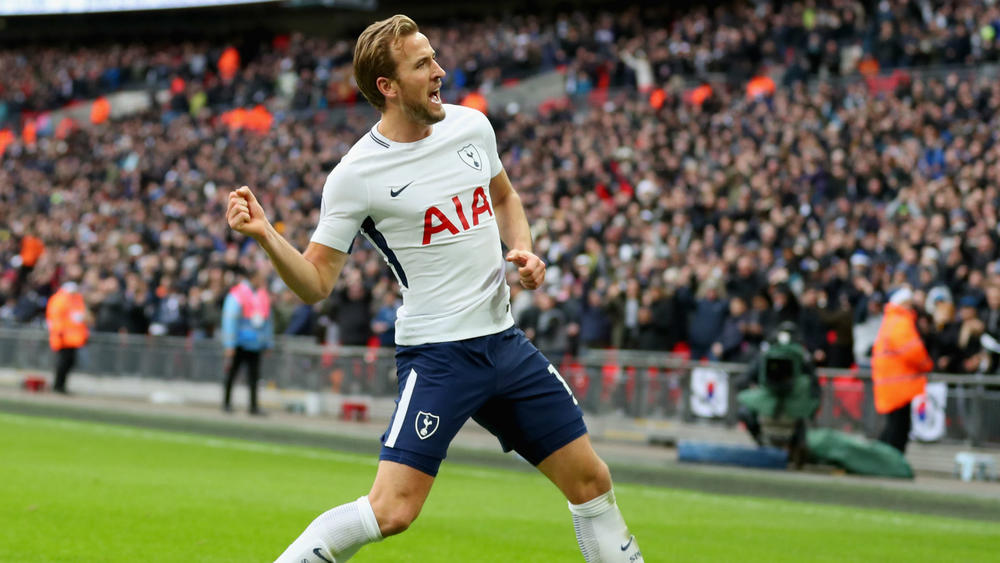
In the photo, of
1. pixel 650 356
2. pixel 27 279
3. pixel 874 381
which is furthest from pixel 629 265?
pixel 27 279

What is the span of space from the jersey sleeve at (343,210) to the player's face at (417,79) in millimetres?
359

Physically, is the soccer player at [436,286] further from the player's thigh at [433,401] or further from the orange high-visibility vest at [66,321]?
the orange high-visibility vest at [66,321]

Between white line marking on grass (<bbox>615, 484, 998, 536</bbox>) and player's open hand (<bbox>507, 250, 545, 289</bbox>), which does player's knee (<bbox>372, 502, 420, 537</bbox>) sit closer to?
player's open hand (<bbox>507, 250, 545, 289</bbox>)

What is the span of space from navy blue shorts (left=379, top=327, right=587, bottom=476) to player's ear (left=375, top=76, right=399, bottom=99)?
3.34ft

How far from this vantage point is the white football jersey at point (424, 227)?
18.2 feet

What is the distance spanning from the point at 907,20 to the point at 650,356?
1092 cm

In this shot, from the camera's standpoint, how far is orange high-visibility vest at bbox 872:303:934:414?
15.0m

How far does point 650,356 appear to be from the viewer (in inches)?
744

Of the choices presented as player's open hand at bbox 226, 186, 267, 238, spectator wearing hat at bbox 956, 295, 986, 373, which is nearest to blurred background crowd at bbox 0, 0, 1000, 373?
spectator wearing hat at bbox 956, 295, 986, 373

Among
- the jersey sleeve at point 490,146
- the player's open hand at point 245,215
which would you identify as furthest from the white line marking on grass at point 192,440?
the player's open hand at point 245,215

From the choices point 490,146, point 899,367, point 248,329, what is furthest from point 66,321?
point 490,146

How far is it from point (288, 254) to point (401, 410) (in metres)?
0.76

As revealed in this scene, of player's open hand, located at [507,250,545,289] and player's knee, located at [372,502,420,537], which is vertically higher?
player's open hand, located at [507,250,545,289]

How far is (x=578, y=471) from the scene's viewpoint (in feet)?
18.4
